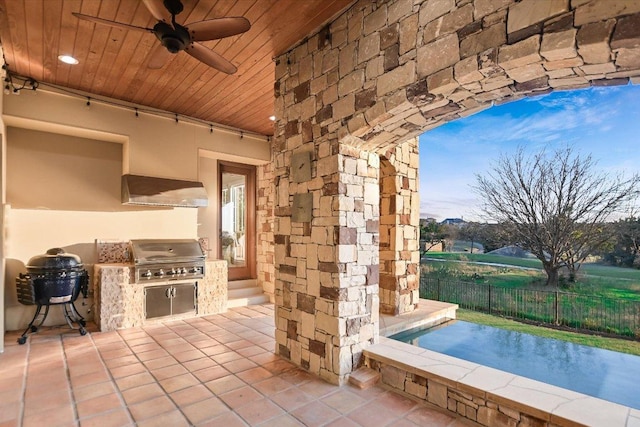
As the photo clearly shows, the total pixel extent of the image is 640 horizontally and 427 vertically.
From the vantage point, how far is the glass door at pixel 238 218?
6.45 meters

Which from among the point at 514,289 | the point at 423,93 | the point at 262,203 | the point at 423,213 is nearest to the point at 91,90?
the point at 262,203

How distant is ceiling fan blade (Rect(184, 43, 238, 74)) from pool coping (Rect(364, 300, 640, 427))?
2922 millimetres

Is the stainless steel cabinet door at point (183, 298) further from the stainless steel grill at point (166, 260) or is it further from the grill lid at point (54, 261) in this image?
the grill lid at point (54, 261)

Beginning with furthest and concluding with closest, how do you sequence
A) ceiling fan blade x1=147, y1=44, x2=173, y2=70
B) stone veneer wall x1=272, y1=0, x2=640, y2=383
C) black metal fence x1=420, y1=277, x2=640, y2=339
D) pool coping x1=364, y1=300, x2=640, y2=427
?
black metal fence x1=420, y1=277, x2=640, y2=339, ceiling fan blade x1=147, y1=44, x2=173, y2=70, pool coping x1=364, y1=300, x2=640, y2=427, stone veneer wall x1=272, y1=0, x2=640, y2=383

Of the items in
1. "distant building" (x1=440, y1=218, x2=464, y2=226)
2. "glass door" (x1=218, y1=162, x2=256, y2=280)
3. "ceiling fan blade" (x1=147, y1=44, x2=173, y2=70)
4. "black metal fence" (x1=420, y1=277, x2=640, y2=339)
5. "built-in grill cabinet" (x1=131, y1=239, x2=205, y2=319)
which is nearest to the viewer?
"ceiling fan blade" (x1=147, y1=44, x2=173, y2=70)

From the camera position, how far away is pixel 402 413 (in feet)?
7.75

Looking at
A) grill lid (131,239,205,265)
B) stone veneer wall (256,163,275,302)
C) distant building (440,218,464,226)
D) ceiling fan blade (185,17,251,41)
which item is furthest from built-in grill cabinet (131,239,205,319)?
distant building (440,218,464,226)

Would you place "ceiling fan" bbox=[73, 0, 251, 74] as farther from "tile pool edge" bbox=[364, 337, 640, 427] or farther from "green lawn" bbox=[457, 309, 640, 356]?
"green lawn" bbox=[457, 309, 640, 356]

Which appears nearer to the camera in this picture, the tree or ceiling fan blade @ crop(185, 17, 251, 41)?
ceiling fan blade @ crop(185, 17, 251, 41)

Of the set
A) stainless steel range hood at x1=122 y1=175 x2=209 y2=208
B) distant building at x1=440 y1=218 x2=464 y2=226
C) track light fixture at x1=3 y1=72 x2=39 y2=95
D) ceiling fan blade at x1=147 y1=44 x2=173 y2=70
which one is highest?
track light fixture at x1=3 y1=72 x2=39 y2=95

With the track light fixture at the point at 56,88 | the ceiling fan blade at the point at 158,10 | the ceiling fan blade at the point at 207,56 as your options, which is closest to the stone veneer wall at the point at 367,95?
the ceiling fan blade at the point at 207,56

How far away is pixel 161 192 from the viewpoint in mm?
4820

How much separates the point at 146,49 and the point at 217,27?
4.34 feet

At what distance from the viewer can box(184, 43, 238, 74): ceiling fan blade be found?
2674 mm
